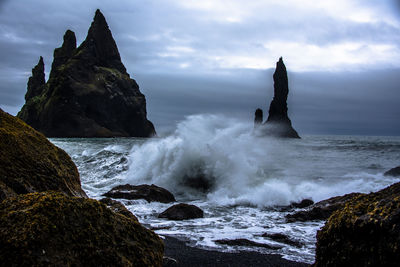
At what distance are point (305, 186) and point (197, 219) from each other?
5540mm

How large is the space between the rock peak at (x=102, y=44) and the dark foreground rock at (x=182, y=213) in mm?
85755

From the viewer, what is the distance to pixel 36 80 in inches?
4031

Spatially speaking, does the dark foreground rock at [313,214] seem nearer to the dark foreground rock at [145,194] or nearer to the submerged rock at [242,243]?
the submerged rock at [242,243]

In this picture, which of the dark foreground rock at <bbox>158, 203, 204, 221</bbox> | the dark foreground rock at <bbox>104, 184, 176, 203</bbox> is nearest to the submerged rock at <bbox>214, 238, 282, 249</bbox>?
the dark foreground rock at <bbox>158, 203, 204, 221</bbox>

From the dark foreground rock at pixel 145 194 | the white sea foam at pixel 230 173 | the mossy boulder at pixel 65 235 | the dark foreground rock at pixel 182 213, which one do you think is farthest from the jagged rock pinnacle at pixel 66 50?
the mossy boulder at pixel 65 235

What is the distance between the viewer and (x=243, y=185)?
36.6 feet

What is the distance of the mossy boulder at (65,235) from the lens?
81.7 inches

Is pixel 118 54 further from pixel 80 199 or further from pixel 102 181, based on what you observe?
pixel 80 199

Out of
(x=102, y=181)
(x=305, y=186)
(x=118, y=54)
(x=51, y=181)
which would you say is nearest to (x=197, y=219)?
(x=51, y=181)

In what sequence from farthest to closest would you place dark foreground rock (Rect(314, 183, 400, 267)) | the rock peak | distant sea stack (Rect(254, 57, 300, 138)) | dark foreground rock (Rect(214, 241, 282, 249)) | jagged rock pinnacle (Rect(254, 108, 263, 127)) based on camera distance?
distant sea stack (Rect(254, 57, 300, 138)) < jagged rock pinnacle (Rect(254, 108, 263, 127)) < the rock peak < dark foreground rock (Rect(214, 241, 282, 249)) < dark foreground rock (Rect(314, 183, 400, 267))

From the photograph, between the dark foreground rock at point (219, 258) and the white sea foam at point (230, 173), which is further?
the white sea foam at point (230, 173)

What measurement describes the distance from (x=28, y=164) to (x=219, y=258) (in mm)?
2643

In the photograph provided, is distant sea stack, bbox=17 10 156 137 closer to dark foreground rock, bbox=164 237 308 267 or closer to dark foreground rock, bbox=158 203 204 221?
dark foreground rock, bbox=158 203 204 221

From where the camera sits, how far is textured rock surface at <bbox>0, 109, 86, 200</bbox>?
11.3 feet
